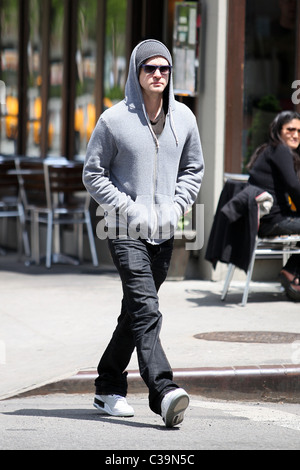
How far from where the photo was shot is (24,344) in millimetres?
7453

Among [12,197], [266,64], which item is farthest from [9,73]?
[266,64]

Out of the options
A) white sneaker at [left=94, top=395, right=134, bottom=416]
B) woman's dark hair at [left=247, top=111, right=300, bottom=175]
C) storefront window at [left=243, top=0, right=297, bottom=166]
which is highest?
storefront window at [left=243, top=0, right=297, bottom=166]

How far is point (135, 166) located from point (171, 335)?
8.13 ft

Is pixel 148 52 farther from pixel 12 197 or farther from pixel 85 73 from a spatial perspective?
pixel 12 197

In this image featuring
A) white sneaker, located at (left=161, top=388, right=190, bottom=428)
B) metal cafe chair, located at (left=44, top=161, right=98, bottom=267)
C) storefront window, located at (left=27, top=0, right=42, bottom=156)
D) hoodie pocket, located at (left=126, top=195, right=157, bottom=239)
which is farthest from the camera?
storefront window, located at (left=27, top=0, right=42, bottom=156)

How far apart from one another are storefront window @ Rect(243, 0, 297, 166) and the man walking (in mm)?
4942

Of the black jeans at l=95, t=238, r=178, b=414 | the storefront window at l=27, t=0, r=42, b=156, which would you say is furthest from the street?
the storefront window at l=27, t=0, r=42, b=156

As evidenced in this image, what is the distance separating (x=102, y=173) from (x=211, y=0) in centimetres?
523

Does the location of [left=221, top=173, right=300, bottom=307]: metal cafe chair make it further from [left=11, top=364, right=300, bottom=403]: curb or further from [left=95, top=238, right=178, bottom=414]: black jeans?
[left=95, top=238, right=178, bottom=414]: black jeans

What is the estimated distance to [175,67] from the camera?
10398mm

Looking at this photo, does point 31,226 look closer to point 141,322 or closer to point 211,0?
point 211,0

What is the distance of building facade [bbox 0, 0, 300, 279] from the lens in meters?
10.2

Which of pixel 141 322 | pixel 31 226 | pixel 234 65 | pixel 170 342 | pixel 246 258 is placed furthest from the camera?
pixel 31 226

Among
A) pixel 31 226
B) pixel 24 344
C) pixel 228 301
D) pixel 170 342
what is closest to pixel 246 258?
pixel 228 301
